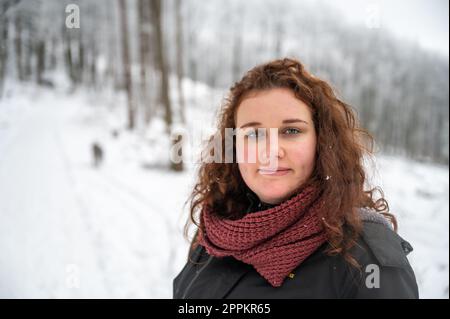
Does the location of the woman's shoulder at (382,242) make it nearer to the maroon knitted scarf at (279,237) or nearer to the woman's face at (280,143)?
the maroon knitted scarf at (279,237)

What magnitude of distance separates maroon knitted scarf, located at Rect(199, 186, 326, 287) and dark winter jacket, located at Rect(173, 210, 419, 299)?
0.06 metres

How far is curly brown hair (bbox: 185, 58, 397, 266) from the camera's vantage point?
4.11 feet

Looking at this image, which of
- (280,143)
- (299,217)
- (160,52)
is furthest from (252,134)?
(160,52)

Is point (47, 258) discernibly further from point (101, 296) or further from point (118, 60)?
point (118, 60)

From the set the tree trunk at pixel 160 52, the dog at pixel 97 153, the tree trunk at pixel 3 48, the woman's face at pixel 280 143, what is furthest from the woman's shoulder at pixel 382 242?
the dog at pixel 97 153

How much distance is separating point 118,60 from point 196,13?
7417 millimetres

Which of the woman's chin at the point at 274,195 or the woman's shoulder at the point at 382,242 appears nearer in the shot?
the woman's shoulder at the point at 382,242

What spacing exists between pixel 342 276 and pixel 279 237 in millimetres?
309

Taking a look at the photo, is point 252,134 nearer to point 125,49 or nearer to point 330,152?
point 330,152

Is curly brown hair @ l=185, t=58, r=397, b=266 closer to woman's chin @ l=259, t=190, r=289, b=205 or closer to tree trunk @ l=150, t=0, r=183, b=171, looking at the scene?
woman's chin @ l=259, t=190, r=289, b=205

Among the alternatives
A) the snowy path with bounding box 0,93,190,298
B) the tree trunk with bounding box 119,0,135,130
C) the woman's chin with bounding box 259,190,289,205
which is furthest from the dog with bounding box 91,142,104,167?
the woman's chin with bounding box 259,190,289,205

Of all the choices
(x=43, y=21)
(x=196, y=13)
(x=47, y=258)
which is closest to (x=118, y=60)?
(x=196, y=13)

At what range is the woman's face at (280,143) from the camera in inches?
53.8

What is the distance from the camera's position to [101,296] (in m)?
2.91
